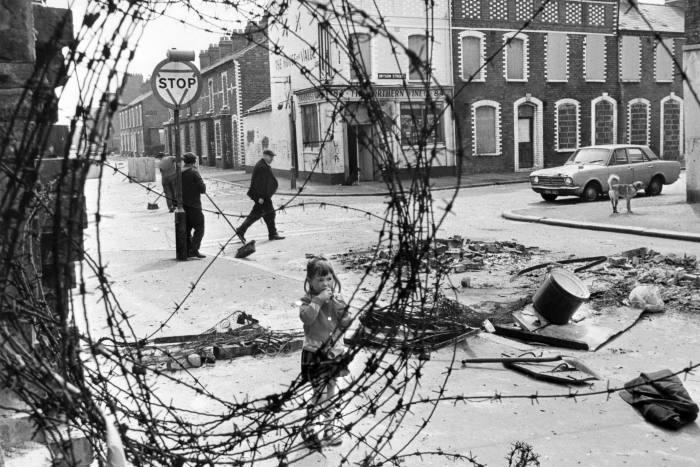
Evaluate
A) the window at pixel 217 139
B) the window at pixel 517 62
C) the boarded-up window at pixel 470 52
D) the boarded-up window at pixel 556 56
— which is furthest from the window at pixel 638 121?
the window at pixel 217 139

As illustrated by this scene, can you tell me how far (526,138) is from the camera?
120ft

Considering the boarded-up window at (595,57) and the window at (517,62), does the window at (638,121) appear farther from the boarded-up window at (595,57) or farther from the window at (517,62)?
the window at (517,62)

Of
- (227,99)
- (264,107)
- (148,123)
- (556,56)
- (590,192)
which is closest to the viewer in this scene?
(590,192)

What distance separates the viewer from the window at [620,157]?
22702 millimetres

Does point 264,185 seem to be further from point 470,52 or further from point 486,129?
point 486,129

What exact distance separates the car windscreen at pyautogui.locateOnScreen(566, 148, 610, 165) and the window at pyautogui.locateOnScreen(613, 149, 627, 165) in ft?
0.90

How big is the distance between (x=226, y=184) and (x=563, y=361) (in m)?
31.6

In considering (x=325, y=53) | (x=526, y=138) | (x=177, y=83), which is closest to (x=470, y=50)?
(x=526, y=138)

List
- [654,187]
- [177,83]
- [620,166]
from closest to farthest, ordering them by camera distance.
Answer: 1. [177,83]
2. [620,166]
3. [654,187]

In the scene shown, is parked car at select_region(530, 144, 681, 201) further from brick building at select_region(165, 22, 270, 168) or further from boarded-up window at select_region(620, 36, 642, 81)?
Result: brick building at select_region(165, 22, 270, 168)

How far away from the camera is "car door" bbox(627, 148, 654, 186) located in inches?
893

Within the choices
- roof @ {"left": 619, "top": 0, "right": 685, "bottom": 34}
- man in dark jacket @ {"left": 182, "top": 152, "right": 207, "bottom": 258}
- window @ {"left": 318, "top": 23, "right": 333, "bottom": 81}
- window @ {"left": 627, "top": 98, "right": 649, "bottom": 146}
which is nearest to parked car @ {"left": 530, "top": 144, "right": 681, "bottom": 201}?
man in dark jacket @ {"left": 182, "top": 152, "right": 207, "bottom": 258}

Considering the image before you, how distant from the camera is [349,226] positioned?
17453 mm

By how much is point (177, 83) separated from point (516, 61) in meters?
26.2
